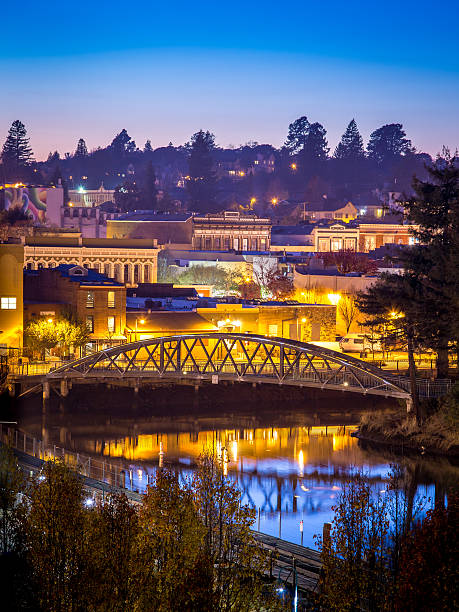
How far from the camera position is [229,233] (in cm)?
10481

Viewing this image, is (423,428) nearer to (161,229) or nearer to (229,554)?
(229,554)

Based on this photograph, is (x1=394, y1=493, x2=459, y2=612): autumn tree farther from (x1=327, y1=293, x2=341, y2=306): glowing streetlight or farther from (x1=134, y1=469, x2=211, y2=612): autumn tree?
(x1=327, y1=293, x2=341, y2=306): glowing streetlight

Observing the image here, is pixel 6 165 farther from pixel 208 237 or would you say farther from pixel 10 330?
pixel 10 330

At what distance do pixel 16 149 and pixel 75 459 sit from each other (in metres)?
124

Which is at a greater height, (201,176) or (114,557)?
(201,176)

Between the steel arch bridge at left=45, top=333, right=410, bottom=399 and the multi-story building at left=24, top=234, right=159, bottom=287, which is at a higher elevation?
the multi-story building at left=24, top=234, right=159, bottom=287

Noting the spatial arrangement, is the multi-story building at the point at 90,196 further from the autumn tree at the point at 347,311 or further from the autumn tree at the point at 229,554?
the autumn tree at the point at 229,554

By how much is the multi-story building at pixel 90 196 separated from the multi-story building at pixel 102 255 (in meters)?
85.8

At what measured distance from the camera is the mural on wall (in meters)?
114

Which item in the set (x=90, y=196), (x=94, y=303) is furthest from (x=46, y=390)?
(x=90, y=196)

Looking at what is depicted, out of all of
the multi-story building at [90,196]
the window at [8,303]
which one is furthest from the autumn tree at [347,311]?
the multi-story building at [90,196]

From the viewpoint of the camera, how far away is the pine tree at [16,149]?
156625 millimetres

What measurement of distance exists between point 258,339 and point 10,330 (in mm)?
11567

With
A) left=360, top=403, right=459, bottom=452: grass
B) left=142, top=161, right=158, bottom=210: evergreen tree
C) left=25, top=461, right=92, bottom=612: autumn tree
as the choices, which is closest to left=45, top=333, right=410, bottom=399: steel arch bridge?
left=360, top=403, right=459, bottom=452: grass
